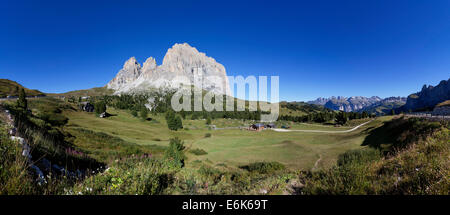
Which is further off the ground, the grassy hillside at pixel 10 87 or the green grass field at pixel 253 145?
the grassy hillside at pixel 10 87

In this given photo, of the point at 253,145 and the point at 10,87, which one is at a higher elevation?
the point at 10,87

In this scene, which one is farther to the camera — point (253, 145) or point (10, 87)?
point (10, 87)

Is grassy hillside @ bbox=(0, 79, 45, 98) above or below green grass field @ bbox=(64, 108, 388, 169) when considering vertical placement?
above

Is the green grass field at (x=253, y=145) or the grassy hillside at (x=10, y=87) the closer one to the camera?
the green grass field at (x=253, y=145)

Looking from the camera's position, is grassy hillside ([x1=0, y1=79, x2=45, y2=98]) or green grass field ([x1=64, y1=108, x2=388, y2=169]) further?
grassy hillside ([x1=0, y1=79, x2=45, y2=98])
